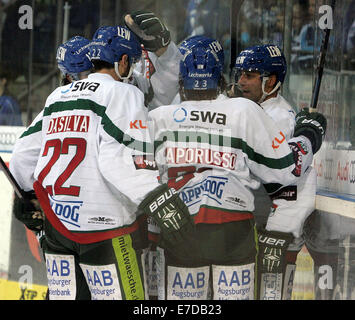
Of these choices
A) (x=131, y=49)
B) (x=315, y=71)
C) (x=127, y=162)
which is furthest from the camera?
(x=315, y=71)

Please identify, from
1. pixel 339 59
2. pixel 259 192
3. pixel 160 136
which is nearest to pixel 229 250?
pixel 259 192

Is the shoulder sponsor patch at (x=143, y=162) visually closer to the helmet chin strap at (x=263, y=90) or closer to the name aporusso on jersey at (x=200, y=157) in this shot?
the name aporusso on jersey at (x=200, y=157)

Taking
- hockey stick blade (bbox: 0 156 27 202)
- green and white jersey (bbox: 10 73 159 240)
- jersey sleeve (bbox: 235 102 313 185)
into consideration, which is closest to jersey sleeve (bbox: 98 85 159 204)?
green and white jersey (bbox: 10 73 159 240)

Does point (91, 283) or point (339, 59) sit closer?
point (91, 283)

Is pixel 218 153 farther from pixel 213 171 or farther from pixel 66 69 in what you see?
pixel 66 69

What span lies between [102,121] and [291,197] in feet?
2.67

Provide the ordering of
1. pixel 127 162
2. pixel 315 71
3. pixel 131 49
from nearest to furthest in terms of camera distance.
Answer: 1. pixel 127 162
2. pixel 131 49
3. pixel 315 71

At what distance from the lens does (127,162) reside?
115 inches

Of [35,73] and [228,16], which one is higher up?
[228,16]

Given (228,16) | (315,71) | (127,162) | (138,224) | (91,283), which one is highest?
(228,16)

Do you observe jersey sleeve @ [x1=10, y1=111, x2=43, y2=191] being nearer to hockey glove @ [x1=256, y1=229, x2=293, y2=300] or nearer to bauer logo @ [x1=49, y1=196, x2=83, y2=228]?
bauer logo @ [x1=49, y1=196, x2=83, y2=228]

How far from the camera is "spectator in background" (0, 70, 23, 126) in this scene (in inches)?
145

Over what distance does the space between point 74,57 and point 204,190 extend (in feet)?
2.60

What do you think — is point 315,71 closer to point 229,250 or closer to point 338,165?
point 338,165
